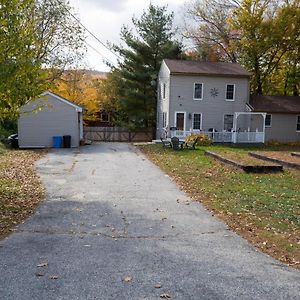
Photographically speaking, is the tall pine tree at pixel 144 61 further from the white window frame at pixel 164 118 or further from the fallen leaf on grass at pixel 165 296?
the fallen leaf on grass at pixel 165 296

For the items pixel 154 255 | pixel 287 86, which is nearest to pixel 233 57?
pixel 287 86

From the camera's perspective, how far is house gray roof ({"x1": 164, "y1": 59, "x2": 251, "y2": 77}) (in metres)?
28.5

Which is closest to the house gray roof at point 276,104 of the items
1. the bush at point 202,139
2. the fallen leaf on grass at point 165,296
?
the bush at point 202,139

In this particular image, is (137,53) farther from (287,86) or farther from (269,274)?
(269,274)

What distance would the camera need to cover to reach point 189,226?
7227 mm

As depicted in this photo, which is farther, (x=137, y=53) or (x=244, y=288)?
(x=137, y=53)

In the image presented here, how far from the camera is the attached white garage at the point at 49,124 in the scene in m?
25.6

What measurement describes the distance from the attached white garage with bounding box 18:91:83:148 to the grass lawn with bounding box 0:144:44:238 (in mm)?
9576

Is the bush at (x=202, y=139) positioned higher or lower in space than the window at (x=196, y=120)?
lower

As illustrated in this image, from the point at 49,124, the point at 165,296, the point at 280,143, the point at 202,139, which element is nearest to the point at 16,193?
the point at 165,296

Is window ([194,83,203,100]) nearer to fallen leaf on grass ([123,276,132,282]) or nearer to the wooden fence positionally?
the wooden fence

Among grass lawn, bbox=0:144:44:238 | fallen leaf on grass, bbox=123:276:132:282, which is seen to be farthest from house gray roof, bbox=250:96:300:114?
fallen leaf on grass, bbox=123:276:132:282

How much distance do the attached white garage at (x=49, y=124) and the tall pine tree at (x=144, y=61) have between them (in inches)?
479

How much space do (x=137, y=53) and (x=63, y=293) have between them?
3570 cm
